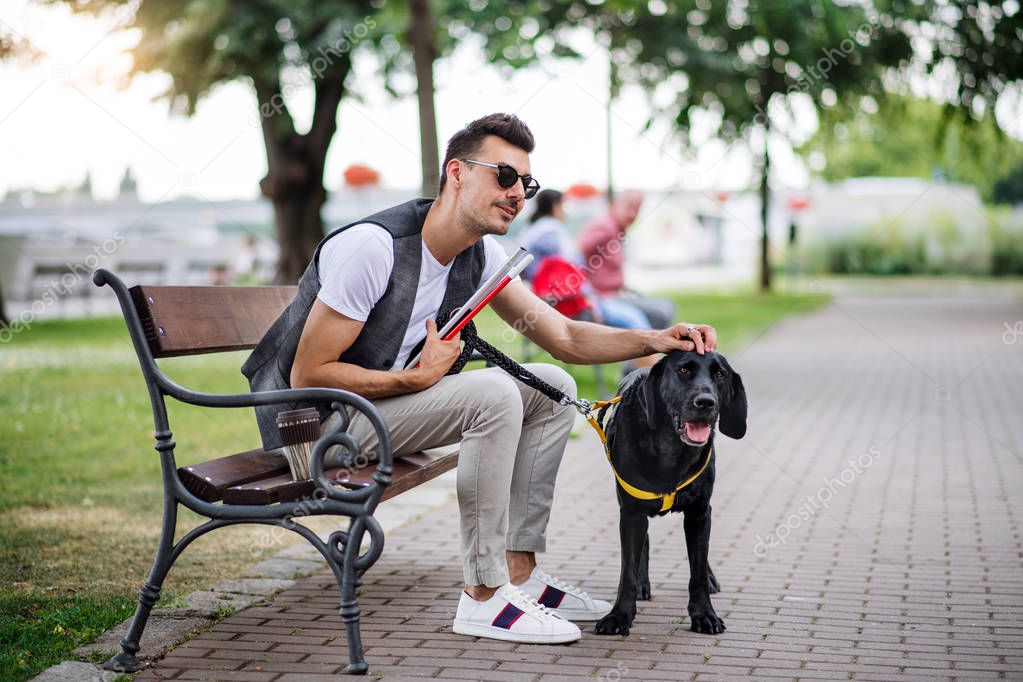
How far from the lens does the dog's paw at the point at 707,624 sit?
158 inches

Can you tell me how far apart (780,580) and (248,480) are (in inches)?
85.7

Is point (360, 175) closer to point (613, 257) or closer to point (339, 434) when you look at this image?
point (613, 257)

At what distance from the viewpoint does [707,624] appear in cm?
401

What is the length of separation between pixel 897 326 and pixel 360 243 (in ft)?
55.7

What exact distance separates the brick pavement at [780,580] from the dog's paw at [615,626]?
0.03 metres

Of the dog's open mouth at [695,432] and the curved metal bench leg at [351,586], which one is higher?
the dog's open mouth at [695,432]

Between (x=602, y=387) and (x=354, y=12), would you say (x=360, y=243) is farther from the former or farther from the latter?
(x=354, y=12)

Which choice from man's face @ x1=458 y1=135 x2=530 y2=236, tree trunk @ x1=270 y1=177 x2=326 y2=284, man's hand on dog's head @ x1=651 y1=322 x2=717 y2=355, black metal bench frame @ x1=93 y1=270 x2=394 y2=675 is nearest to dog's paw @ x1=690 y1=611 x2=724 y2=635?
man's hand on dog's head @ x1=651 y1=322 x2=717 y2=355

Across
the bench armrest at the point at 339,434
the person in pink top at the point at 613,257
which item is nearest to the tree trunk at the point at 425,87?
the person in pink top at the point at 613,257

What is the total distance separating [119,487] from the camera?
6.46 m

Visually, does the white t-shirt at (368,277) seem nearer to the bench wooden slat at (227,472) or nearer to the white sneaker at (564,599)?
the bench wooden slat at (227,472)

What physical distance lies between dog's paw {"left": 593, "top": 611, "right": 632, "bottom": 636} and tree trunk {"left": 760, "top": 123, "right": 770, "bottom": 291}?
1978 cm

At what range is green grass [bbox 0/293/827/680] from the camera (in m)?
4.14

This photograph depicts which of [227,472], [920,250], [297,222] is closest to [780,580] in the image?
[227,472]
